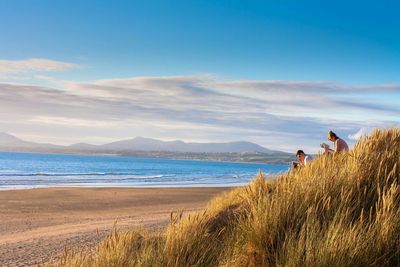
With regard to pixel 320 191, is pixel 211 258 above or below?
below

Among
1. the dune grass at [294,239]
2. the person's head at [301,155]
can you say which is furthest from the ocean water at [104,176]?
the dune grass at [294,239]

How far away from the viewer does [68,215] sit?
77.3 feet

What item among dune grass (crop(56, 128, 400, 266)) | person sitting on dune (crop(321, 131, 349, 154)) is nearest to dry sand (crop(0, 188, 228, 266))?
dune grass (crop(56, 128, 400, 266))

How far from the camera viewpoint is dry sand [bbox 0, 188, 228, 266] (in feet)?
46.5

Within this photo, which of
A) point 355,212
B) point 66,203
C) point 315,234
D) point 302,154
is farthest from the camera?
point 66,203

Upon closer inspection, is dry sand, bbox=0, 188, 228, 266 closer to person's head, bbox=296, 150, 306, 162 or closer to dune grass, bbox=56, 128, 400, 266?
dune grass, bbox=56, 128, 400, 266

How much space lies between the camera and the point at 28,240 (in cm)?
1562

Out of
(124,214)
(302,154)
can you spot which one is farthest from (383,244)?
(124,214)

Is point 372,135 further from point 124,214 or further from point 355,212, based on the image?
point 124,214

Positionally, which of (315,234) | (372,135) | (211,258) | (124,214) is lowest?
(124,214)

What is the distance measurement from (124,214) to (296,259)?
20.6 m

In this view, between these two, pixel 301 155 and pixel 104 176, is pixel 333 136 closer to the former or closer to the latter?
pixel 301 155

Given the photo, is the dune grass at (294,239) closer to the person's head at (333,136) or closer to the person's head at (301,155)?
the person's head at (333,136)

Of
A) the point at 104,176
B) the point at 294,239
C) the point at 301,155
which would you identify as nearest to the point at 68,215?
the point at 301,155
